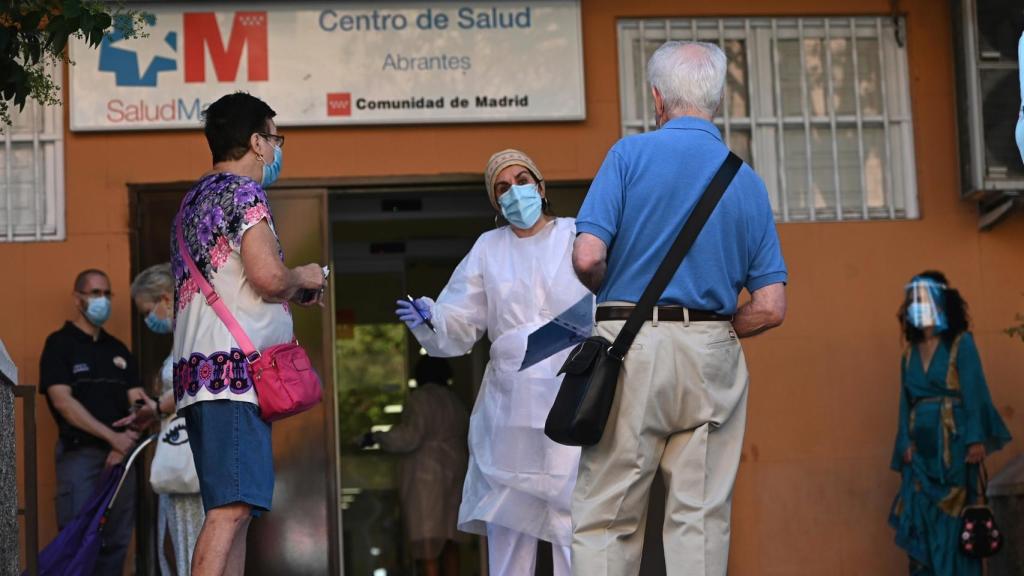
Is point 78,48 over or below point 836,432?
over

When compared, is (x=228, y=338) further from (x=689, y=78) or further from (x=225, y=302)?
(x=689, y=78)

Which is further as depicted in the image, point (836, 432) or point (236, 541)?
point (836, 432)

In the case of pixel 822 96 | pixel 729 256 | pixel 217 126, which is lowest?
pixel 729 256

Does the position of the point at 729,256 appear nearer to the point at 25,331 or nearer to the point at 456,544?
the point at 25,331

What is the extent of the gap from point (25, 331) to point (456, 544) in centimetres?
363

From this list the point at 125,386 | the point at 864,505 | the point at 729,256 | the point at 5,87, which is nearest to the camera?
the point at 729,256

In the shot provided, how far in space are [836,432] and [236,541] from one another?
4.74m

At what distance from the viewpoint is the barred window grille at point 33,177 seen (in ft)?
30.2

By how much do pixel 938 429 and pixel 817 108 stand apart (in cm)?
204

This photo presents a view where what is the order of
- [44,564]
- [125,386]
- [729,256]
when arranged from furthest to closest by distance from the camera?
1. [125,386]
2. [44,564]
3. [729,256]

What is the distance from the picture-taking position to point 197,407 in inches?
221

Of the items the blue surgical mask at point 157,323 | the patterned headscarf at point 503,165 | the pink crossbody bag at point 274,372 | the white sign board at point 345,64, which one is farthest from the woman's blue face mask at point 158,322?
the pink crossbody bag at point 274,372

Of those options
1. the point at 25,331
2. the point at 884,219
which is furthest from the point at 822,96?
the point at 25,331

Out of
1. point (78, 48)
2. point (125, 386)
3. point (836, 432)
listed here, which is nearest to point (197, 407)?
point (125, 386)
